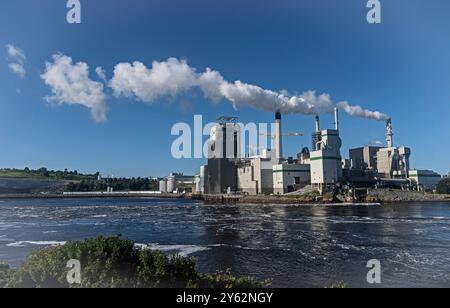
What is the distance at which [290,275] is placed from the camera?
21078 mm

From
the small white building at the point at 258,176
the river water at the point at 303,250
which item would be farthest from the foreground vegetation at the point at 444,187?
the river water at the point at 303,250

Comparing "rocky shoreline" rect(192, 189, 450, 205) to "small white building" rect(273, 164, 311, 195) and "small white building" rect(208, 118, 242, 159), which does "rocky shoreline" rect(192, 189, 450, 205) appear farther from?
"small white building" rect(208, 118, 242, 159)

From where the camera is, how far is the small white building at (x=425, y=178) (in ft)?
470

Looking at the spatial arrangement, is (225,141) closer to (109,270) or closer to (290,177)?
(290,177)

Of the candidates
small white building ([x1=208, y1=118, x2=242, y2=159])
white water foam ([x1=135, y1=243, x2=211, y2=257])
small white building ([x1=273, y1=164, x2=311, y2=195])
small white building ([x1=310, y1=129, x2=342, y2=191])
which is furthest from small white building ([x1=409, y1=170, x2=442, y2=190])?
white water foam ([x1=135, y1=243, x2=211, y2=257])

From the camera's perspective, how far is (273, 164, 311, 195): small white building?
132 meters

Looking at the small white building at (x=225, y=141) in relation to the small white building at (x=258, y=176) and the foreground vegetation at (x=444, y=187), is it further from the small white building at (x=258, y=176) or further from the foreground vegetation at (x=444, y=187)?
the foreground vegetation at (x=444, y=187)

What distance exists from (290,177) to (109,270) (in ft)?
412

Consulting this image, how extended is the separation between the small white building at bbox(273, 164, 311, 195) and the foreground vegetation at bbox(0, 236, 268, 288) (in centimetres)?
12150

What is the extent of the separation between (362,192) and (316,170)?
1712 centimetres

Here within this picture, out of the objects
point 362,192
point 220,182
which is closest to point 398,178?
point 362,192

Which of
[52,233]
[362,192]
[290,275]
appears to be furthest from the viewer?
[362,192]

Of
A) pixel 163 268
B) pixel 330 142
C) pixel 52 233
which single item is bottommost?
pixel 52 233
